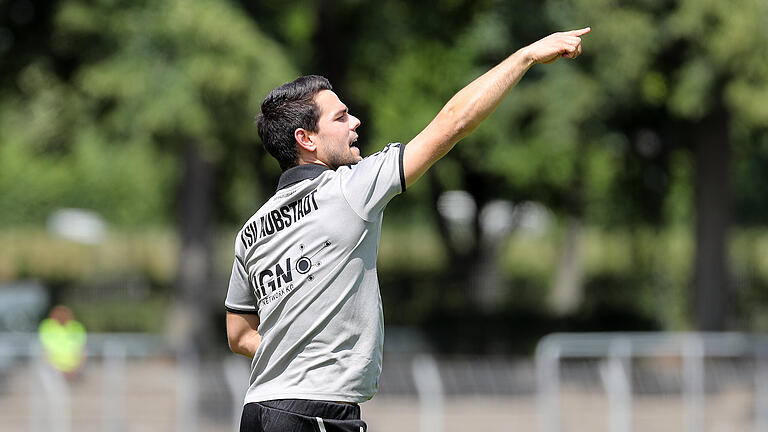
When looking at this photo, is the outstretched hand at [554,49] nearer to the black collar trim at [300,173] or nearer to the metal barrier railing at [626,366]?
the black collar trim at [300,173]

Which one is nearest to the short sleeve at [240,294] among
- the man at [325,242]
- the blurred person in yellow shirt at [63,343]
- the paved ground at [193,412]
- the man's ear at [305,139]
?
the man at [325,242]

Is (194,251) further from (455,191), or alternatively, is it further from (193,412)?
(455,191)

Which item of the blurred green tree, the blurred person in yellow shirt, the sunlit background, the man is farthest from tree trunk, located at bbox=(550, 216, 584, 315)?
the man

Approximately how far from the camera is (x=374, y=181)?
12.2 feet

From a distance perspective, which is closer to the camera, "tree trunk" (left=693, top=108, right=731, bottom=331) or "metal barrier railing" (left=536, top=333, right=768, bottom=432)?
"metal barrier railing" (left=536, top=333, right=768, bottom=432)

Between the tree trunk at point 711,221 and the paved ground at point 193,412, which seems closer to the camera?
the paved ground at point 193,412

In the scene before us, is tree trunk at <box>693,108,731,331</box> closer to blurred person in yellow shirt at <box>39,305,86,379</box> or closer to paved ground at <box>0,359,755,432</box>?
paved ground at <box>0,359,755,432</box>

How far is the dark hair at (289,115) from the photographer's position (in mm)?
3895

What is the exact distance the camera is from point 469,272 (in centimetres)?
3353

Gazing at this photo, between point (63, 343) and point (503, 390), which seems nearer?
point (503, 390)

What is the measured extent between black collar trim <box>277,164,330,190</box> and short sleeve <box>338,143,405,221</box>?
12 centimetres

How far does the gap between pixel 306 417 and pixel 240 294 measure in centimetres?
53

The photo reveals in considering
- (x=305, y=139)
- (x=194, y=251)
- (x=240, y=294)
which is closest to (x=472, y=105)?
(x=305, y=139)

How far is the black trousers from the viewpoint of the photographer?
381 centimetres
